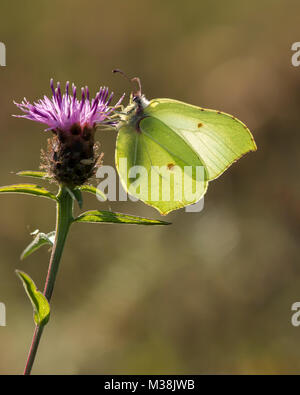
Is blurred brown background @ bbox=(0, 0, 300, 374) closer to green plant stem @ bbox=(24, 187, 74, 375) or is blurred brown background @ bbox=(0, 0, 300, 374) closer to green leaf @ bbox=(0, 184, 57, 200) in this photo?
green plant stem @ bbox=(24, 187, 74, 375)

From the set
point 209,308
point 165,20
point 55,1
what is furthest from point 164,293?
point 55,1

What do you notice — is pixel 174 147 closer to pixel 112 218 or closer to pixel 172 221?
pixel 112 218

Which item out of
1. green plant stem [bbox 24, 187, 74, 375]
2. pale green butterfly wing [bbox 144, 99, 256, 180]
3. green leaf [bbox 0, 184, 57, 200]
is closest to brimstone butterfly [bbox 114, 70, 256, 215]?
pale green butterfly wing [bbox 144, 99, 256, 180]

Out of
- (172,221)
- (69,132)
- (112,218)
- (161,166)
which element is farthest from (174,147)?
(172,221)

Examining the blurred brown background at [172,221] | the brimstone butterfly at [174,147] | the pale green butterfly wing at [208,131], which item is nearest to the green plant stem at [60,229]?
the brimstone butterfly at [174,147]

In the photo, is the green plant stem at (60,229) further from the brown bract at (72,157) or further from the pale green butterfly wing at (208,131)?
the pale green butterfly wing at (208,131)

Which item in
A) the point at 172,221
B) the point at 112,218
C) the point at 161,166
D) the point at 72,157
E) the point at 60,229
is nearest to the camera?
the point at 112,218

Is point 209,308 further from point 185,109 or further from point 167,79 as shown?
point 167,79
